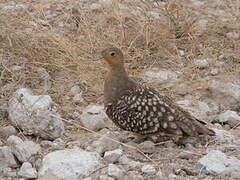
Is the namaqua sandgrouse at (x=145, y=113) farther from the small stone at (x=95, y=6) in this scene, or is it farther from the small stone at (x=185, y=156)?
the small stone at (x=95, y=6)

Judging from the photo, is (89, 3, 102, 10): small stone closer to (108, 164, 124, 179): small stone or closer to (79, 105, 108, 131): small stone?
(79, 105, 108, 131): small stone

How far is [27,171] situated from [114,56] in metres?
1.00

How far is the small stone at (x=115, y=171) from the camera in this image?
3.22m

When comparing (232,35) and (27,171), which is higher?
(232,35)

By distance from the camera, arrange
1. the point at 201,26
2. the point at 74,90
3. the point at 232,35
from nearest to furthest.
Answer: the point at 74,90 → the point at 232,35 → the point at 201,26

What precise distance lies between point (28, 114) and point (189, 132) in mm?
1110

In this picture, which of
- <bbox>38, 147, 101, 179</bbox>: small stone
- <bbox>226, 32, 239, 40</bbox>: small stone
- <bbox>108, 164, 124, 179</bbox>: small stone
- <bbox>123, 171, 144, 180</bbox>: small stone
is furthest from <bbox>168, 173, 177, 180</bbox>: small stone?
<bbox>226, 32, 239, 40</bbox>: small stone

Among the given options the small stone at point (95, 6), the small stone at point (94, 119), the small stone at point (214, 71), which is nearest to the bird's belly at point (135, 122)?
the small stone at point (94, 119)

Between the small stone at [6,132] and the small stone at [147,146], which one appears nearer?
the small stone at [147,146]

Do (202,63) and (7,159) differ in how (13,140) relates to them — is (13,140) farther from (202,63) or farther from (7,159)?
(202,63)

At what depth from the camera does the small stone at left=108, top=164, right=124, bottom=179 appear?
10.6 feet

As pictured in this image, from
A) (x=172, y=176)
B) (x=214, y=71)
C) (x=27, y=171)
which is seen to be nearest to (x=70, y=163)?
(x=27, y=171)

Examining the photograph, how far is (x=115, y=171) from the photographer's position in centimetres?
324

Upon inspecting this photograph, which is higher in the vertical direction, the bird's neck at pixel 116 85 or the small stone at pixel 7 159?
the bird's neck at pixel 116 85
